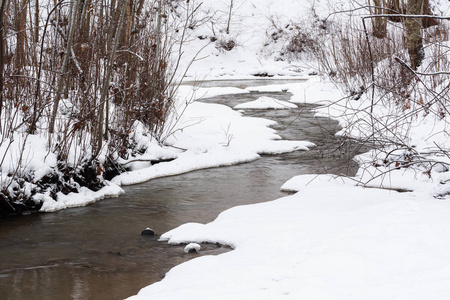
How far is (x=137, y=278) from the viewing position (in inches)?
123

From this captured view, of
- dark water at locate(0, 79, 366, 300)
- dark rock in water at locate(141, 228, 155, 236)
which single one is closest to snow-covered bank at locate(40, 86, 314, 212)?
dark water at locate(0, 79, 366, 300)

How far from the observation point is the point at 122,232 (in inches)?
158

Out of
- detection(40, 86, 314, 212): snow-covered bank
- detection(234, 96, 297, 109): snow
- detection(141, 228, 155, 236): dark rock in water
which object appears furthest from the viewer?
detection(234, 96, 297, 109): snow

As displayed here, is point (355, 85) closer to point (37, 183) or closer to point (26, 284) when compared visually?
point (37, 183)

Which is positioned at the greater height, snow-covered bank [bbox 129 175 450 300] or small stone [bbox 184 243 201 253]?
snow-covered bank [bbox 129 175 450 300]

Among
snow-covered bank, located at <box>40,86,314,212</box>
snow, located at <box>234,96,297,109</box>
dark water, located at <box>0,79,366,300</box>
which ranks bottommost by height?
dark water, located at <box>0,79,366,300</box>

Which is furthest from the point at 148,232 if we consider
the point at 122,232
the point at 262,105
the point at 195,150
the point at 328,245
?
the point at 262,105

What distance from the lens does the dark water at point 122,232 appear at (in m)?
3.07

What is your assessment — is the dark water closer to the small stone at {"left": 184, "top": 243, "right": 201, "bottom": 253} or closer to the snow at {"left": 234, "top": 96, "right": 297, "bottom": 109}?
the small stone at {"left": 184, "top": 243, "right": 201, "bottom": 253}

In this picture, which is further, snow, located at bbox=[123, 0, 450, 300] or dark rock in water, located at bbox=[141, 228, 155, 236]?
dark rock in water, located at bbox=[141, 228, 155, 236]

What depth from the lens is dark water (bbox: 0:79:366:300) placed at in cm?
307

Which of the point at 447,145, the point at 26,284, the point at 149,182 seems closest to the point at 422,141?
the point at 447,145

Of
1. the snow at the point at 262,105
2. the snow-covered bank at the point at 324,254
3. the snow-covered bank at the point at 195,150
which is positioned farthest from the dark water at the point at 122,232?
the snow at the point at 262,105

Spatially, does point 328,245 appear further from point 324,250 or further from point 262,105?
point 262,105
